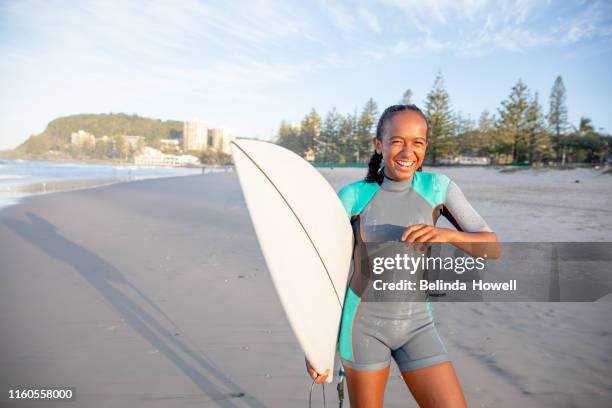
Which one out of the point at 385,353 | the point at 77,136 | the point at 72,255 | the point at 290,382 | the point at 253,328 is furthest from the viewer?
the point at 77,136

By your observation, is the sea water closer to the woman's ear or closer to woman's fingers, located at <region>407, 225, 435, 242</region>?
the woman's ear

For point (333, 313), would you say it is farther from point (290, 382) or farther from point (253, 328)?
point (253, 328)

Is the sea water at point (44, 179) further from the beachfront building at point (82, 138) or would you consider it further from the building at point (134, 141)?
the building at point (134, 141)

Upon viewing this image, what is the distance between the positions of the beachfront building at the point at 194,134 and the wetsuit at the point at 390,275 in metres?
158

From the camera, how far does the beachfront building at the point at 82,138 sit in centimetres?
11219

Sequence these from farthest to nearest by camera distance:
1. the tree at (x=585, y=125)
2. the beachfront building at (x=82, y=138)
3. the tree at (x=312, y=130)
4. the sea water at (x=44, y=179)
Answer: the beachfront building at (x=82, y=138), the tree at (x=312, y=130), the tree at (x=585, y=125), the sea water at (x=44, y=179)

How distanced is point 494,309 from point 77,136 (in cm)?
13722

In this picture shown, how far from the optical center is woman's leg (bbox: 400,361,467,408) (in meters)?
1.21

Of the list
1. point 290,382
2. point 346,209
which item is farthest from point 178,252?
point 346,209

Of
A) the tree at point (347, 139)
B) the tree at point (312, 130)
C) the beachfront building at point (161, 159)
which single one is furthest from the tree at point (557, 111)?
the beachfront building at point (161, 159)

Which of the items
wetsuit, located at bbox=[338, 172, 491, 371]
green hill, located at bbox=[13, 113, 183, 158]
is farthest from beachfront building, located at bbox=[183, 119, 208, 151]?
wetsuit, located at bbox=[338, 172, 491, 371]

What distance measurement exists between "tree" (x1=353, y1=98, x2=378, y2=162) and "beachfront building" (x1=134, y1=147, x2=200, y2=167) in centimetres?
7730

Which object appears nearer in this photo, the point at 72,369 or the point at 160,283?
the point at 72,369

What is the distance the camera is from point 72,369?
8.38 ft
